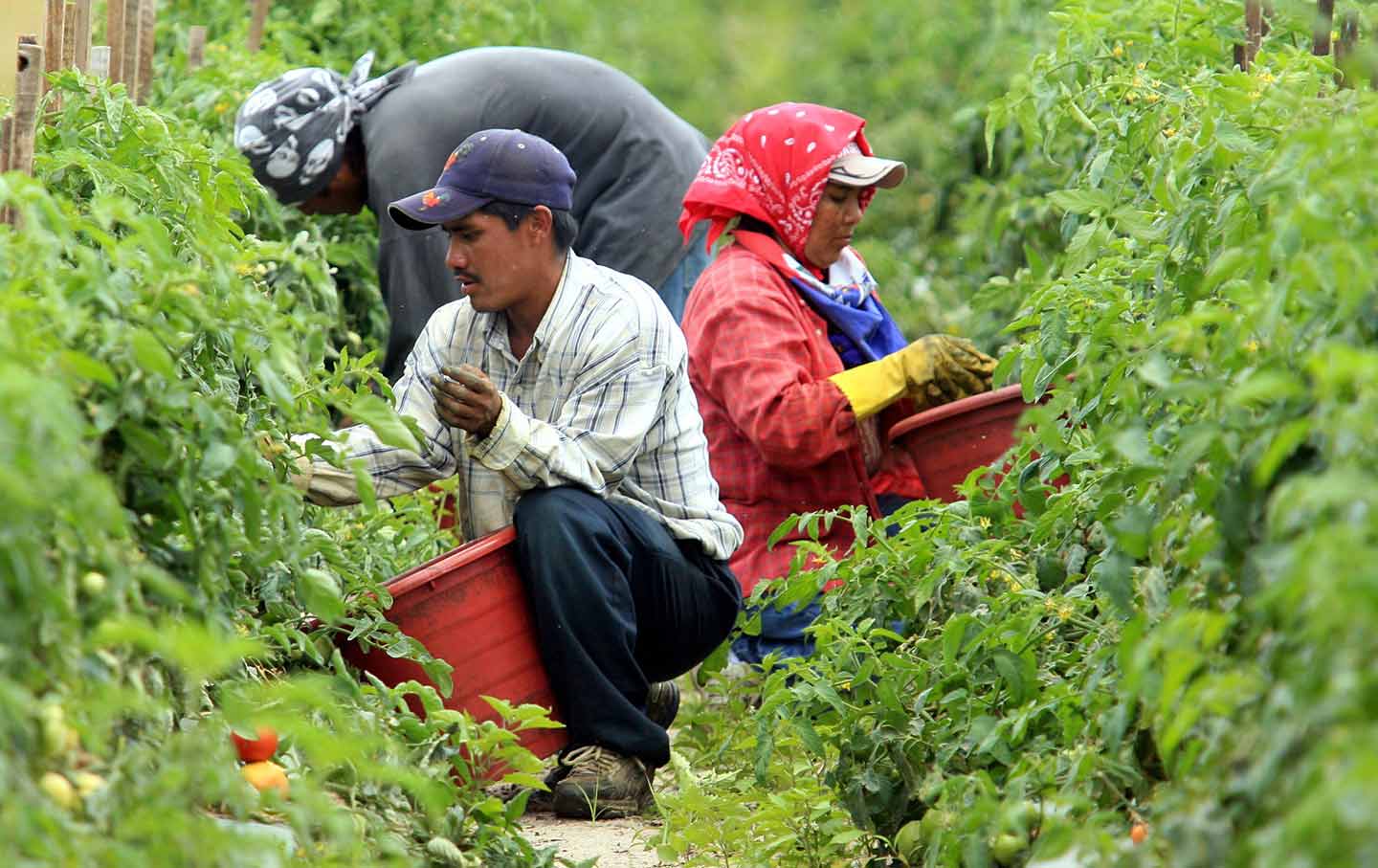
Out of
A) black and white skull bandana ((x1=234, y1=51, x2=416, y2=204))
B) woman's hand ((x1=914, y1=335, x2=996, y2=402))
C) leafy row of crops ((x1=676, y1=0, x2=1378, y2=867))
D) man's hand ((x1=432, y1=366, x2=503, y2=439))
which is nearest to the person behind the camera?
leafy row of crops ((x1=676, y1=0, x2=1378, y2=867))

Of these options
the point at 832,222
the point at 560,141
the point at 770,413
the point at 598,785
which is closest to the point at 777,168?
the point at 832,222

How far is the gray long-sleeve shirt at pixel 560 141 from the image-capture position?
4125 millimetres

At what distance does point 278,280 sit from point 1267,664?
260 cm

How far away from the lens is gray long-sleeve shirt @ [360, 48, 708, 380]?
4.12 meters

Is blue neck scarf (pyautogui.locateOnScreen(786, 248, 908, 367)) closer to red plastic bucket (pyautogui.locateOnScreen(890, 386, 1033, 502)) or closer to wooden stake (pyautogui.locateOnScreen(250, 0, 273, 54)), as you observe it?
red plastic bucket (pyautogui.locateOnScreen(890, 386, 1033, 502))

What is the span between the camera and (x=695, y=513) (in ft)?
11.4

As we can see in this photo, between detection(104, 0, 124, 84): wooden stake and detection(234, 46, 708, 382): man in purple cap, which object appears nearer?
detection(104, 0, 124, 84): wooden stake

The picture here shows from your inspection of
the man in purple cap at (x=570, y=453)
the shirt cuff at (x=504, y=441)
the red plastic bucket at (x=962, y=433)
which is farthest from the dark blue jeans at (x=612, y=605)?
the red plastic bucket at (x=962, y=433)

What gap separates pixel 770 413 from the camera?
3.73 metres

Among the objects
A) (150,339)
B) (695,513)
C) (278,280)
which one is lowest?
(695,513)

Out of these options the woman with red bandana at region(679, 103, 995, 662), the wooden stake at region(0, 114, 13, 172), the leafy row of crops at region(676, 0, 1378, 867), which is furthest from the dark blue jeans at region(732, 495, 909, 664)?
the wooden stake at region(0, 114, 13, 172)

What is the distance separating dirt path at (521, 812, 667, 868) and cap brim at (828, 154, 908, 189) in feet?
4.53

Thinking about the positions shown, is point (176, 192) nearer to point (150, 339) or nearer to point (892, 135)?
point (150, 339)

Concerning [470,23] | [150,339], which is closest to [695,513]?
[150,339]
